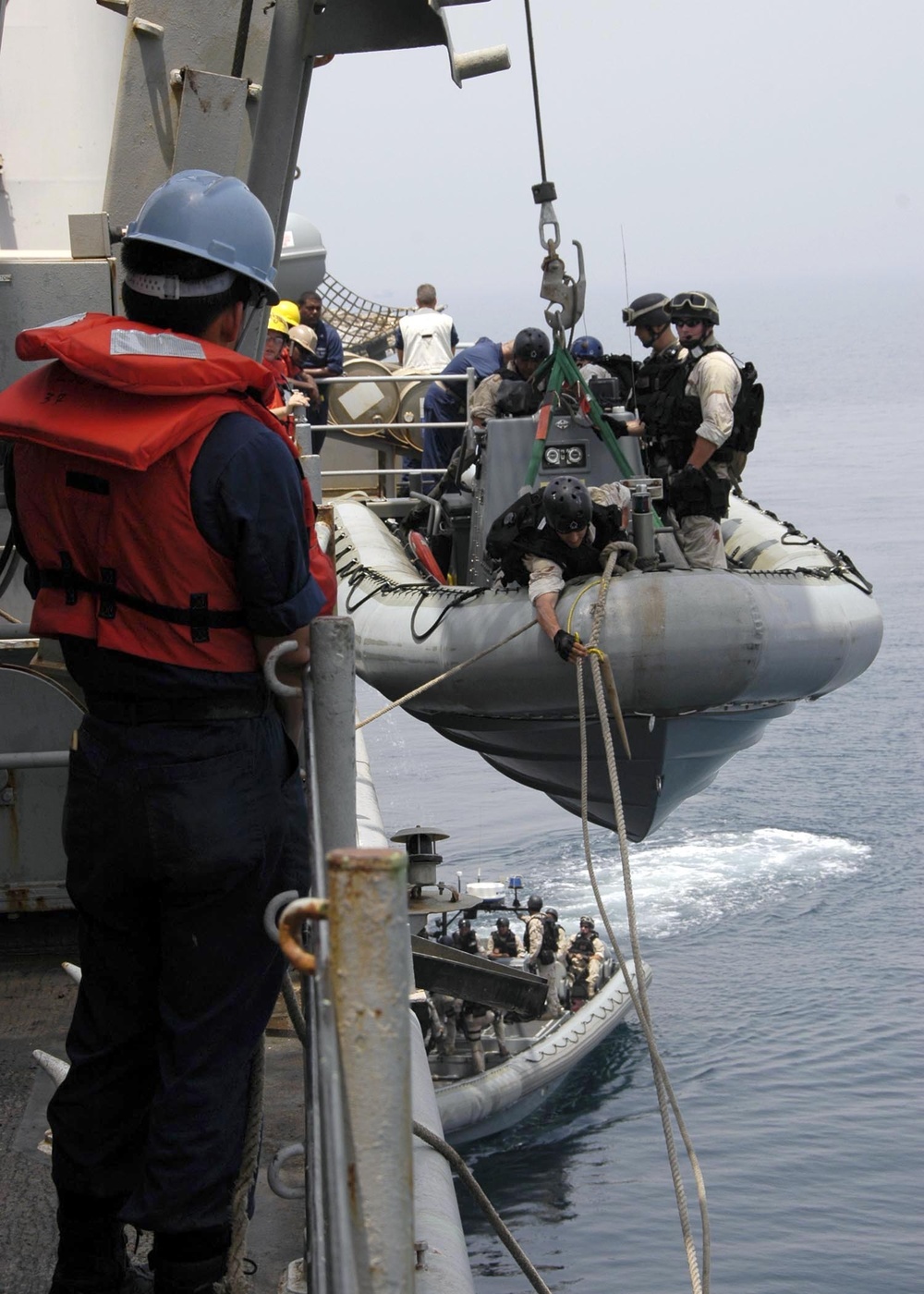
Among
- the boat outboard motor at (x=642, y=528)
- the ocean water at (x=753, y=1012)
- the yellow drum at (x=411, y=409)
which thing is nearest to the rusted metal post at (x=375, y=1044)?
the boat outboard motor at (x=642, y=528)

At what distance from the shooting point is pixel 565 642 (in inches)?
292

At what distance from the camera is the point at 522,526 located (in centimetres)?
801

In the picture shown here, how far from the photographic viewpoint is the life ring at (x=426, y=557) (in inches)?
404

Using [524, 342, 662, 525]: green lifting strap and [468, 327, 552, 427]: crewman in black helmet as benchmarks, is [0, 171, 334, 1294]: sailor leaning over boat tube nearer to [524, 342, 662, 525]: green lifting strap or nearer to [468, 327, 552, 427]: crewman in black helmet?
[524, 342, 662, 525]: green lifting strap

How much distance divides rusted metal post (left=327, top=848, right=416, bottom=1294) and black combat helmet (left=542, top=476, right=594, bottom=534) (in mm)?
6352

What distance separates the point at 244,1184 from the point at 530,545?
224 inches

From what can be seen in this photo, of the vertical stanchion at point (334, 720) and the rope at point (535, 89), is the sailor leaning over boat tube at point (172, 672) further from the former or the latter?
the rope at point (535, 89)

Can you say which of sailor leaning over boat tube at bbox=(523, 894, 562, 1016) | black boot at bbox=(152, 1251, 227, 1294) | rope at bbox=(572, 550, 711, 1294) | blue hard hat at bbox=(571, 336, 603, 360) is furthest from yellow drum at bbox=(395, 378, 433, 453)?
black boot at bbox=(152, 1251, 227, 1294)

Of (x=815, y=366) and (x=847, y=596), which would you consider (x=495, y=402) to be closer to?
(x=847, y=596)

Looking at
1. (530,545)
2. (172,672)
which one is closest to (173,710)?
(172,672)

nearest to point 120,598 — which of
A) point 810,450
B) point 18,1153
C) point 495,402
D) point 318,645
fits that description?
point 318,645

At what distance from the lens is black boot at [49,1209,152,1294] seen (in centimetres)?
247

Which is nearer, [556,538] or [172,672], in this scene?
[172,672]

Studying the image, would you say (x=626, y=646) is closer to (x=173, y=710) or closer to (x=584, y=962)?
(x=173, y=710)
